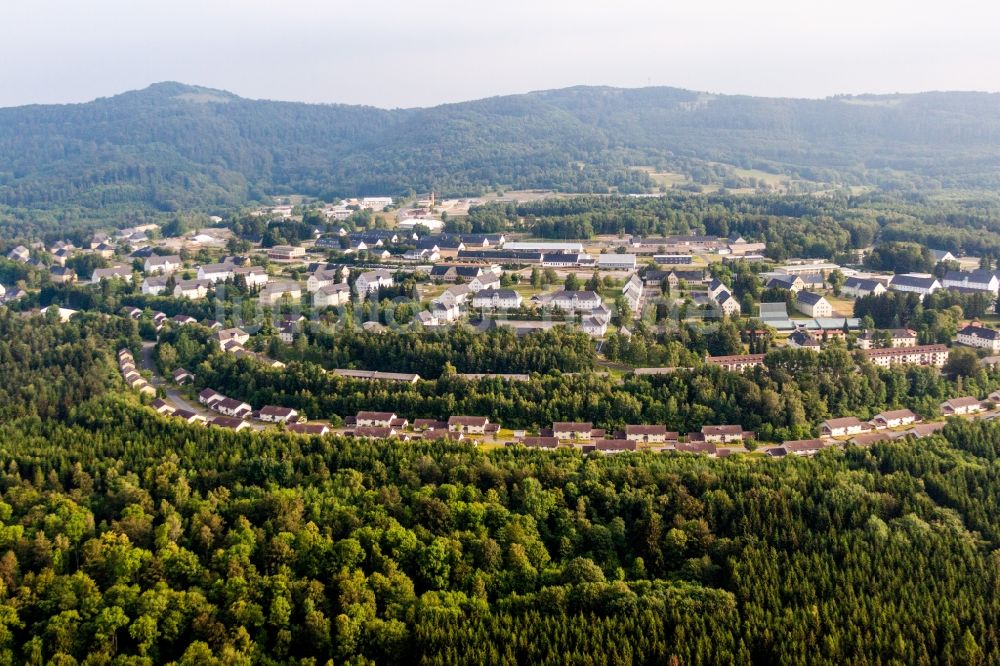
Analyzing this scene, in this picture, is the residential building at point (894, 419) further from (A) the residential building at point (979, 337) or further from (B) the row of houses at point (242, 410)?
(B) the row of houses at point (242, 410)

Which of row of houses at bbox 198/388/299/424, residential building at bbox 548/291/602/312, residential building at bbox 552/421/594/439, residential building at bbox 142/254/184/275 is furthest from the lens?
residential building at bbox 142/254/184/275

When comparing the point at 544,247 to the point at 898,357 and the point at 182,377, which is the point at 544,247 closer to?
the point at 898,357

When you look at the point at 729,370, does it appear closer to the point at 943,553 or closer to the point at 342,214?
the point at 943,553

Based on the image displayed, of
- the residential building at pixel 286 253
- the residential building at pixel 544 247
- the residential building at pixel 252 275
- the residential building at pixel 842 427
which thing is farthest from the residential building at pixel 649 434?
the residential building at pixel 286 253

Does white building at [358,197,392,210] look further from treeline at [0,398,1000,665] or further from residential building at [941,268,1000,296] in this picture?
treeline at [0,398,1000,665]

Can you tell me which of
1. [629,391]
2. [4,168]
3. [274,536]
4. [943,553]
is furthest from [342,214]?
[4,168]

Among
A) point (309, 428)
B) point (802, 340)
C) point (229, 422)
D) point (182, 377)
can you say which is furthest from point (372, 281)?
point (802, 340)

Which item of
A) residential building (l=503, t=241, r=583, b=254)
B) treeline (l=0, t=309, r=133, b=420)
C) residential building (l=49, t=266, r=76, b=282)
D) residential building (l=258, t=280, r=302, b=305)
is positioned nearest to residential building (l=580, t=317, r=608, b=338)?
residential building (l=258, t=280, r=302, b=305)
